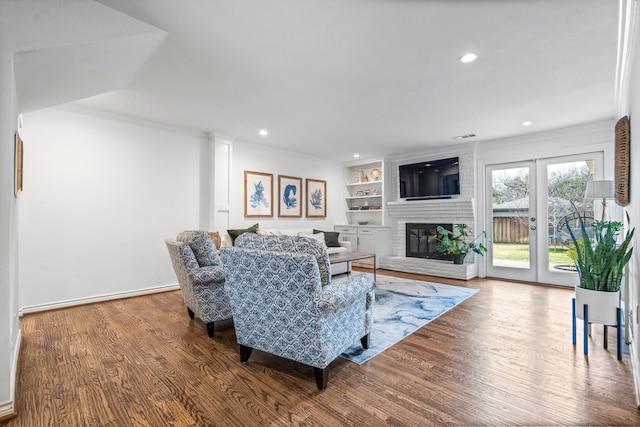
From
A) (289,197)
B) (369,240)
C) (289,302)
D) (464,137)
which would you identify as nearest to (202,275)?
(289,302)

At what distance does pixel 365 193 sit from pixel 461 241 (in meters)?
2.56

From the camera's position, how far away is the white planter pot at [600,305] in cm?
229

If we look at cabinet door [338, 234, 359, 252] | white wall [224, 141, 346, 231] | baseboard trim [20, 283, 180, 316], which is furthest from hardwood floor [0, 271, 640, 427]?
cabinet door [338, 234, 359, 252]

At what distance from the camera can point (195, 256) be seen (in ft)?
9.50

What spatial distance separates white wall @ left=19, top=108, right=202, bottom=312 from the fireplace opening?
427cm

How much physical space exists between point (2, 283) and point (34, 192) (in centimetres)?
246

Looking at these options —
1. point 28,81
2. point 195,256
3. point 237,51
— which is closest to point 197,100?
point 237,51

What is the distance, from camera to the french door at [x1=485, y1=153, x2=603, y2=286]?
4605 millimetres

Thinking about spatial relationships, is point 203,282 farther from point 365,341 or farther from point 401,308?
point 401,308

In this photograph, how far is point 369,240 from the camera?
255 inches

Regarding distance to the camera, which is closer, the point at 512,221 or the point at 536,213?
the point at 536,213

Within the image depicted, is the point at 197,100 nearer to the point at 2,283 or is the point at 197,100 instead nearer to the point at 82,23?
the point at 82,23

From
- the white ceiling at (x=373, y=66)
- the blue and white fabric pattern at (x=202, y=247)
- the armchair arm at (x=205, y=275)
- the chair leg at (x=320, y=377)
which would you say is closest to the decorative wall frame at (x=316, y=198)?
the white ceiling at (x=373, y=66)

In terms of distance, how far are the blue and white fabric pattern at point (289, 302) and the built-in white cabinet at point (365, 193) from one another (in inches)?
195
